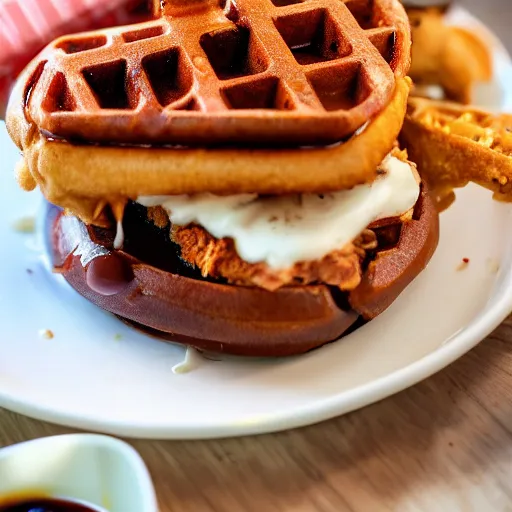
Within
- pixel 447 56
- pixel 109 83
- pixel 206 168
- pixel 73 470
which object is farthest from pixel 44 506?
pixel 447 56

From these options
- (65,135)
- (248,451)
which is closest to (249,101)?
(65,135)

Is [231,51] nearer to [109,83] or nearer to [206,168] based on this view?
[109,83]

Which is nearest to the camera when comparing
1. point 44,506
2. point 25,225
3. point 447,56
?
point 44,506

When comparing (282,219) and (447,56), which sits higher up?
(282,219)

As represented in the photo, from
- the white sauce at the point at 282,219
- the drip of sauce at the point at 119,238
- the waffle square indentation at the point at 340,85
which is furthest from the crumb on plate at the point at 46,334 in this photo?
the waffle square indentation at the point at 340,85

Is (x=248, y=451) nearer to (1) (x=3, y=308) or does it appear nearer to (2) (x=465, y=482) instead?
(2) (x=465, y=482)

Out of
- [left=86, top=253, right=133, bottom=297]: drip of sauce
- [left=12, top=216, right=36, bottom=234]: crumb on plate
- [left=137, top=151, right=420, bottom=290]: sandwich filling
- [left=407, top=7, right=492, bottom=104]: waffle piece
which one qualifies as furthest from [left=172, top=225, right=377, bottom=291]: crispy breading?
[left=407, top=7, right=492, bottom=104]: waffle piece

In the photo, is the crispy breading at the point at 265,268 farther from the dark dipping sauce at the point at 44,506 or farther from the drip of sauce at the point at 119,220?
the dark dipping sauce at the point at 44,506
